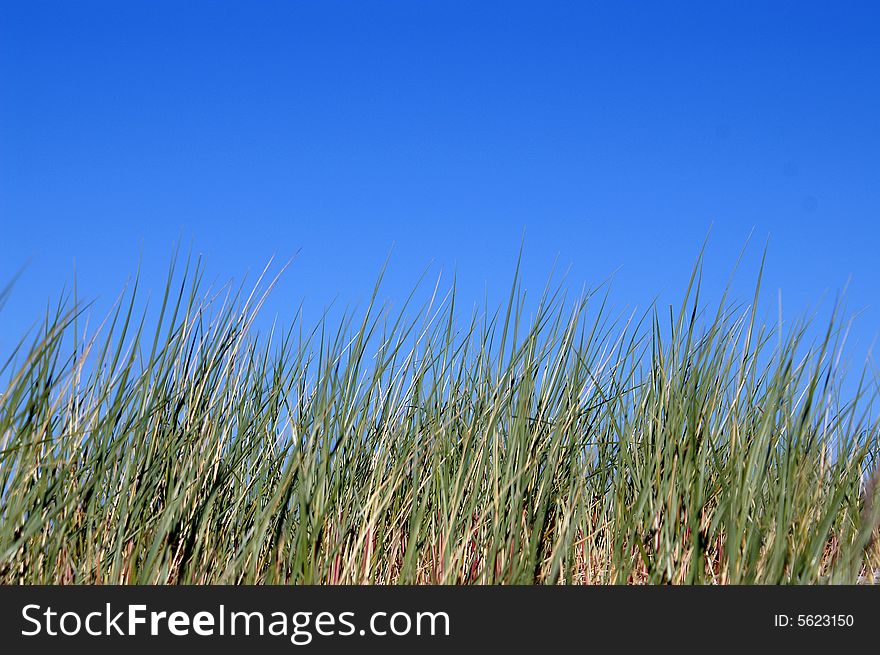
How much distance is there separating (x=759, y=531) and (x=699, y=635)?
0.32 metres

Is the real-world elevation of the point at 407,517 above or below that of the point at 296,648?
above

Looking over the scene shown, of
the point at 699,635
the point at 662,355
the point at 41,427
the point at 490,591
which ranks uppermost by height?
the point at 662,355

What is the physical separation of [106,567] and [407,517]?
0.89 meters

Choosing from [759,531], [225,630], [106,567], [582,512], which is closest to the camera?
[225,630]

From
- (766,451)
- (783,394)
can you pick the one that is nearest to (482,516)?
(766,451)

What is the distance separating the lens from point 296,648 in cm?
181

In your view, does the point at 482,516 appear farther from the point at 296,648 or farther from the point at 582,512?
the point at 296,648

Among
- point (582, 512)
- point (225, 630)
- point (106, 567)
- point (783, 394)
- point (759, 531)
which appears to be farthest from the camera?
point (783, 394)

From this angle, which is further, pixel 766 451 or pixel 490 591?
pixel 766 451

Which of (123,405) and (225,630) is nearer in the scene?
(225,630)

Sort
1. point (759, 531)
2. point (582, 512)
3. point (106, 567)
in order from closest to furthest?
1. point (759, 531)
2. point (106, 567)
3. point (582, 512)

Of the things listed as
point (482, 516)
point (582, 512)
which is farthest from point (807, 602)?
point (482, 516)

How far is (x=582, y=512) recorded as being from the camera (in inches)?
90.0

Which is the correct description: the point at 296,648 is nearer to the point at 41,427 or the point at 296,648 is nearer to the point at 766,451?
the point at 41,427
